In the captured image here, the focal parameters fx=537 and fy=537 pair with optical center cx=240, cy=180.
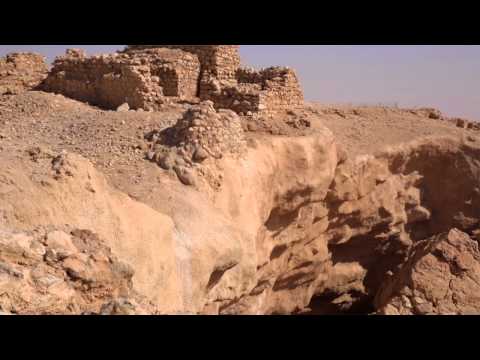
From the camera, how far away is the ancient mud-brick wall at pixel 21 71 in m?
13.8

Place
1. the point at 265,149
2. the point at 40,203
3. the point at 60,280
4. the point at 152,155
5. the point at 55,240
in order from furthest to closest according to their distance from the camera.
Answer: the point at 265,149, the point at 152,155, the point at 40,203, the point at 55,240, the point at 60,280

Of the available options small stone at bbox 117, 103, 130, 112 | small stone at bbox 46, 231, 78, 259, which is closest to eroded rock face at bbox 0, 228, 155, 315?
small stone at bbox 46, 231, 78, 259

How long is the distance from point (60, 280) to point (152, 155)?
4.37 meters

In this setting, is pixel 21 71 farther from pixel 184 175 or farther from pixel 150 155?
pixel 184 175

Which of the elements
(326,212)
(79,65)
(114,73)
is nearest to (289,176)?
(326,212)

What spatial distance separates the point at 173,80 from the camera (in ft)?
40.7

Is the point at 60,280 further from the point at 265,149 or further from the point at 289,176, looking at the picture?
the point at 289,176

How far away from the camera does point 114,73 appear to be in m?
12.4

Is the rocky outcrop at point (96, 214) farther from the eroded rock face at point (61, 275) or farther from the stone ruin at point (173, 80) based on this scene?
the stone ruin at point (173, 80)

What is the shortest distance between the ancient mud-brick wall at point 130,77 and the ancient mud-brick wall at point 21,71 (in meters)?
0.87

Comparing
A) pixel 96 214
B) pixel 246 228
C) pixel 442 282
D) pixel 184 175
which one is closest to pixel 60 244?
pixel 96 214

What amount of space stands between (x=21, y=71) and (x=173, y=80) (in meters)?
4.42

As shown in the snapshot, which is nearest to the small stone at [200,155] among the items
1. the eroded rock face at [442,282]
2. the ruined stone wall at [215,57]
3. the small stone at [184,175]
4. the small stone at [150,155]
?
the small stone at [184,175]

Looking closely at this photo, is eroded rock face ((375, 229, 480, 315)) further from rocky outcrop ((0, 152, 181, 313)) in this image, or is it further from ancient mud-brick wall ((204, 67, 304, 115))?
rocky outcrop ((0, 152, 181, 313))
